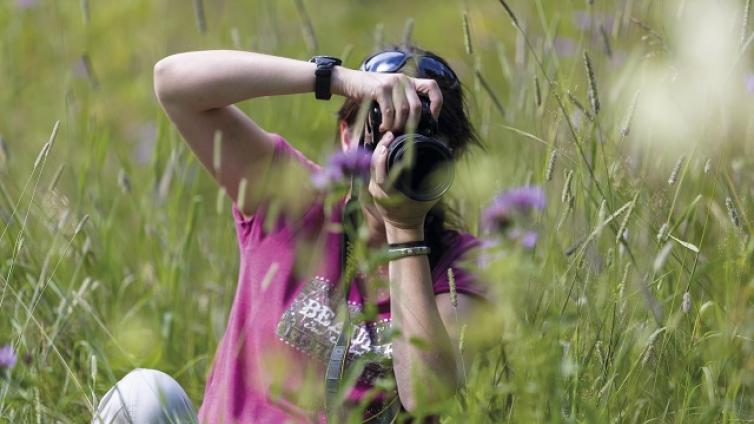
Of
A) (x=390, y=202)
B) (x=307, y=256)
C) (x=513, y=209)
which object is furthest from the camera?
(x=307, y=256)

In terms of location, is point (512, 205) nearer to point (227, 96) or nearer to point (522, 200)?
point (522, 200)

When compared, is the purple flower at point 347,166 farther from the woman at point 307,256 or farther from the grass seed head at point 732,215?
the grass seed head at point 732,215

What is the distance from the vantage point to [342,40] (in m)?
3.22

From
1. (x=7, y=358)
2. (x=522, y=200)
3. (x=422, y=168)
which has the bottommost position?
(x=7, y=358)

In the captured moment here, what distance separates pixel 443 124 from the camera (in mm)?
1271

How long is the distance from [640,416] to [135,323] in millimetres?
821

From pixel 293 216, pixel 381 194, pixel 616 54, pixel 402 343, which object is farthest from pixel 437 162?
pixel 616 54

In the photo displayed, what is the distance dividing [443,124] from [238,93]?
24 centimetres

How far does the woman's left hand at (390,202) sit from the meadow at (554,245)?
0.25ft

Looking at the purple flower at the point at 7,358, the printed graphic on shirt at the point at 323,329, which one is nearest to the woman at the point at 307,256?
the printed graphic on shirt at the point at 323,329

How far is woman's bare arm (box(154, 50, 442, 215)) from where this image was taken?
112 cm

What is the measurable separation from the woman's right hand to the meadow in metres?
0.09

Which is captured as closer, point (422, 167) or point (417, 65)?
point (422, 167)

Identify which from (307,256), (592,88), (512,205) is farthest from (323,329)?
(592,88)
